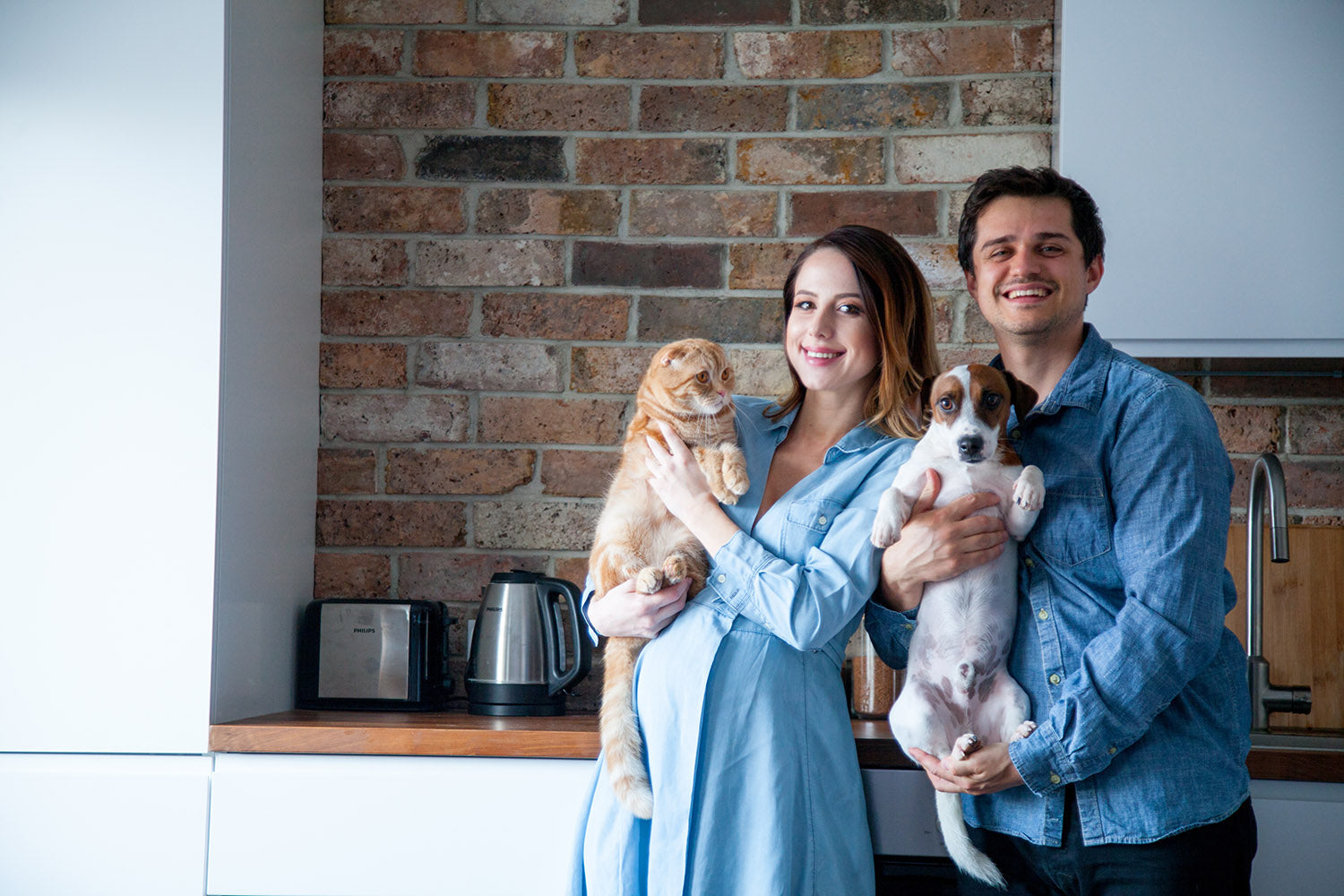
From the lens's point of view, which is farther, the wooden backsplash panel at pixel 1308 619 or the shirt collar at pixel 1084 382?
the wooden backsplash panel at pixel 1308 619

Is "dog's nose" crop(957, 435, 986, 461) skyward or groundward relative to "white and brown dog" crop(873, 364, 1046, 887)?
skyward

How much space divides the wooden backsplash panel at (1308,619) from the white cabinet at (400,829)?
1.38 metres

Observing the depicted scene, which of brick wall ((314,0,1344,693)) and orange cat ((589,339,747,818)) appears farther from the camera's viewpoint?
brick wall ((314,0,1344,693))

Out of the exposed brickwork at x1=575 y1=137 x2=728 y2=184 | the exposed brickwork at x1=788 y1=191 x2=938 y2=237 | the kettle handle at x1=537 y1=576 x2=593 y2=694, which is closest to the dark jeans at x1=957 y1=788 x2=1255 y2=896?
the kettle handle at x1=537 y1=576 x2=593 y2=694

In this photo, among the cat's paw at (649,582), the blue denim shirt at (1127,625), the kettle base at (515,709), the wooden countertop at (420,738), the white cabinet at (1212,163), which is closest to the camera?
the blue denim shirt at (1127,625)

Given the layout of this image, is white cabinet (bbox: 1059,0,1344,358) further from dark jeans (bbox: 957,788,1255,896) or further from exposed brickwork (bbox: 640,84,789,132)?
dark jeans (bbox: 957,788,1255,896)

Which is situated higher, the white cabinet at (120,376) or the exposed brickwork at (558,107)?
the exposed brickwork at (558,107)

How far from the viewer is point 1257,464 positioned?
1736mm

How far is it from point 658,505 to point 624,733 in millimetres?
335

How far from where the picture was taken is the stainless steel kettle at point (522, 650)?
1808 mm

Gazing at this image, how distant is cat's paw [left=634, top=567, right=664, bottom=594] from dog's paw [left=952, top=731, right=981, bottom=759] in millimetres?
439

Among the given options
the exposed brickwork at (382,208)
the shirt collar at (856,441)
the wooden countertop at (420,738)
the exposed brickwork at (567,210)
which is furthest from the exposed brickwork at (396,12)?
the wooden countertop at (420,738)

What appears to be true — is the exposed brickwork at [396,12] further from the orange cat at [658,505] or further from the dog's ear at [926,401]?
the dog's ear at [926,401]

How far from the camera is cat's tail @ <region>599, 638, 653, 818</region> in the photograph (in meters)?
1.32
